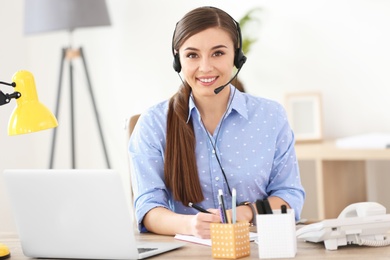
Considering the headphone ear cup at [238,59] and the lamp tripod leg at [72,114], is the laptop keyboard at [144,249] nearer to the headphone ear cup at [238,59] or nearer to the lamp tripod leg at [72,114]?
the headphone ear cup at [238,59]

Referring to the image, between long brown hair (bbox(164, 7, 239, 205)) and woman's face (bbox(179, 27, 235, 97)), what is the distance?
0.07 ft

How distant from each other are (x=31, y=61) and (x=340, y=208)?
1860 mm

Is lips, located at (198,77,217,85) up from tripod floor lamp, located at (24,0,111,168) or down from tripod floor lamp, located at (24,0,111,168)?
down

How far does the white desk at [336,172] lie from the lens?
11.6 ft

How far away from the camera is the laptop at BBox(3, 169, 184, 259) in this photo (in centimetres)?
181

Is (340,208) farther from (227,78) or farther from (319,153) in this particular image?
(227,78)

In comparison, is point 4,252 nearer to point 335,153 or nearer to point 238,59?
point 238,59

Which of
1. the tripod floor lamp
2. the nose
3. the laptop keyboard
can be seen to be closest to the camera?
the laptop keyboard

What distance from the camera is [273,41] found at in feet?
13.3

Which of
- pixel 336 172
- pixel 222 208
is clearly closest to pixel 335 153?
pixel 336 172

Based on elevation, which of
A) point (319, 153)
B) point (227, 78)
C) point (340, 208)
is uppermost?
point (227, 78)

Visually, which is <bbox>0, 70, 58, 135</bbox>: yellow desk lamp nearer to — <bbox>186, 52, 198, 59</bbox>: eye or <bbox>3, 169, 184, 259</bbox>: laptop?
<bbox>3, 169, 184, 259</bbox>: laptop

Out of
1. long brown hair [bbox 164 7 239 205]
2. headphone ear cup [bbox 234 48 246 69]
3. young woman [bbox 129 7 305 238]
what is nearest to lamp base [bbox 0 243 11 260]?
young woman [bbox 129 7 305 238]

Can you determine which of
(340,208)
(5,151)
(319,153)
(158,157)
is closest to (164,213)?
(158,157)
